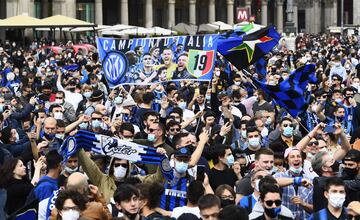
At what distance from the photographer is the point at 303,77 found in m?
16.3

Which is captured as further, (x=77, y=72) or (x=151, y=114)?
(x=77, y=72)

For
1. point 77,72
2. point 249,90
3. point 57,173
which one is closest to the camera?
point 57,173

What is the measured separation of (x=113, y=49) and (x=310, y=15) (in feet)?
270

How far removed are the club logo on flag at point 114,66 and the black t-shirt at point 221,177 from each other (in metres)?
6.76

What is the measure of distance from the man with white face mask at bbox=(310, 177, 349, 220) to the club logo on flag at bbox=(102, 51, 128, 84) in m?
9.37

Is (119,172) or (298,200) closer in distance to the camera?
(298,200)

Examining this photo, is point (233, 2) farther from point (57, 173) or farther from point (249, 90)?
point (57, 173)

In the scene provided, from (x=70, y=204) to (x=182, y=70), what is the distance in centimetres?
943

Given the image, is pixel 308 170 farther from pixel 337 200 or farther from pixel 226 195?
pixel 337 200

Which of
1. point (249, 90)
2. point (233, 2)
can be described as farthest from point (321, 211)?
point (233, 2)

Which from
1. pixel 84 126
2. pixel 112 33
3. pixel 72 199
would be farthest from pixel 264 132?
pixel 112 33

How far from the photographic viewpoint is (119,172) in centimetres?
1042

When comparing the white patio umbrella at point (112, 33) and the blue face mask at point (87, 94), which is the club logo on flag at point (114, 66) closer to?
the blue face mask at point (87, 94)

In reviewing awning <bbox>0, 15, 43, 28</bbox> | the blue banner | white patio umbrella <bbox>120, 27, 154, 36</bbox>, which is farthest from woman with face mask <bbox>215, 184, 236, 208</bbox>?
white patio umbrella <bbox>120, 27, 154, 36</bbox>
